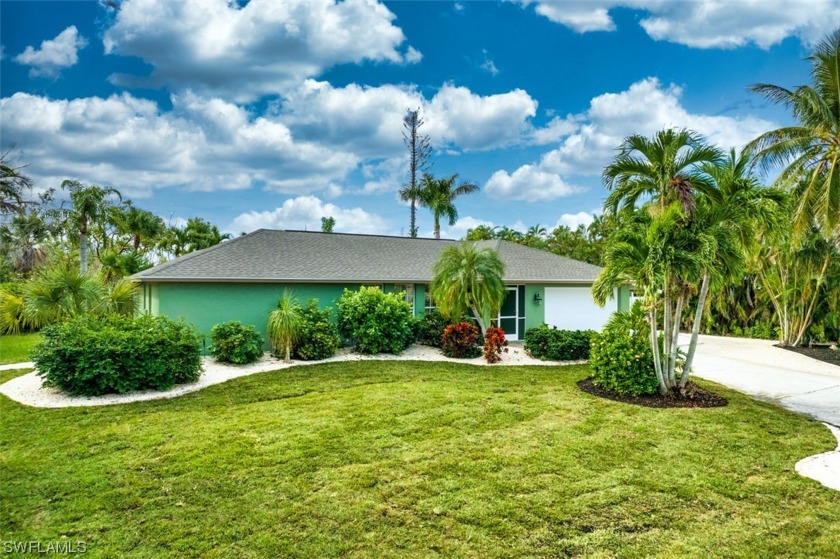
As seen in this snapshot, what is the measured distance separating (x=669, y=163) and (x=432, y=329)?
355 inches

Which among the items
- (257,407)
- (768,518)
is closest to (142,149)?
(257,407)

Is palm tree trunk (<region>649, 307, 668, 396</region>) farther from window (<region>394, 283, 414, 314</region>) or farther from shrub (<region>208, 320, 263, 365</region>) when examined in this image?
shrub (<region>208, 320, 263, 365</region>)

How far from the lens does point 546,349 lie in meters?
14.3

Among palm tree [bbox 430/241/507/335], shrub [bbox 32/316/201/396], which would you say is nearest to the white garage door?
palm tree [bbox 430/241/507/335]

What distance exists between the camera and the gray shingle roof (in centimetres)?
1369

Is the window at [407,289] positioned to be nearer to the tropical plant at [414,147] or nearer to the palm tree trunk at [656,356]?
the palm tree trunk at [656,356]

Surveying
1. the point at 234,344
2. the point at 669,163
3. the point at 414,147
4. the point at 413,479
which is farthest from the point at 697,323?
the point at 414,147

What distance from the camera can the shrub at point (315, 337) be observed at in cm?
1321

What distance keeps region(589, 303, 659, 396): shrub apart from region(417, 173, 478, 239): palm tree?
22.1 meters

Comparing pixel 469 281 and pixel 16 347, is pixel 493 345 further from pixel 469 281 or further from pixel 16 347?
pixel 16 347

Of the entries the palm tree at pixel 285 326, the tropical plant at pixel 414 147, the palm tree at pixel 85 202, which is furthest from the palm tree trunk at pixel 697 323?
the tropical plant at pixel 414 147

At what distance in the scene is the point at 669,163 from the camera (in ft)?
29.3

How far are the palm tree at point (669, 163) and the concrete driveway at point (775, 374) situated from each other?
4829 mm

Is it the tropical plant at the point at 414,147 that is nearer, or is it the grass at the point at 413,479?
the grass at the point at 413,479
